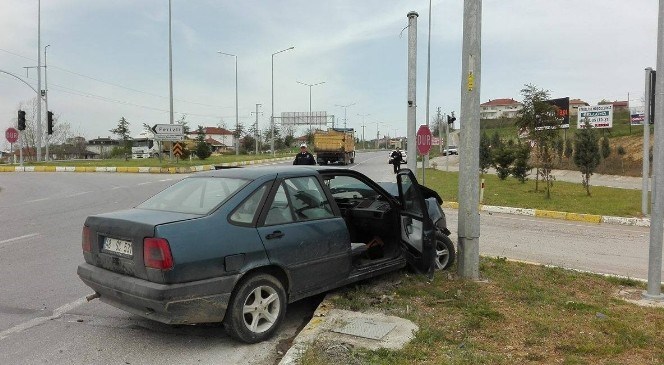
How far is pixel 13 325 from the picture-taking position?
15.6 feet

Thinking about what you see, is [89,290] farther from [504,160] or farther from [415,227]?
[504,160]

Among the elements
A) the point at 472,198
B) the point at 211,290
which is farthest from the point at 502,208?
the point at 211,290

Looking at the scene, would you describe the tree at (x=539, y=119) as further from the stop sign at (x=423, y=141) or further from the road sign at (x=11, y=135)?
the road sign at (x=11, y=135)

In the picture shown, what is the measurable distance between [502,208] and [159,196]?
11.5 metres

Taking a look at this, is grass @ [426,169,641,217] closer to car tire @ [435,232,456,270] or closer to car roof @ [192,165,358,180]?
car tire @ [435,232,456,270]

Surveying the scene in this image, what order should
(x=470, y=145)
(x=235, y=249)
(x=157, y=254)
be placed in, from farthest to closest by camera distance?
1. (x=470, y=145)
2. (x=235, y=249)
3. (x=157, y=254)

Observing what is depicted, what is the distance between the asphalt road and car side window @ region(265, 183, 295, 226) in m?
1.03

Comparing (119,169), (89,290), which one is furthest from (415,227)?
(119,169)

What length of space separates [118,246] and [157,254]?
1.93 ft

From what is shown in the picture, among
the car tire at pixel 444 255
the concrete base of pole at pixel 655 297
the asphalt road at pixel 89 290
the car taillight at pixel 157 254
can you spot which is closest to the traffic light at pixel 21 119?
the asphalt road at pixel 89 290

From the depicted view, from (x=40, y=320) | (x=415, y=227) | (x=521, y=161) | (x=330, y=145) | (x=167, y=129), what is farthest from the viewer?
(x=330, y=145)

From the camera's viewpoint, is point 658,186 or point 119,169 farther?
point 119,169

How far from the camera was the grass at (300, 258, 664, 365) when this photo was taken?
12.5ft

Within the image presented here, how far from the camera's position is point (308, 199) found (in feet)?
16.4
